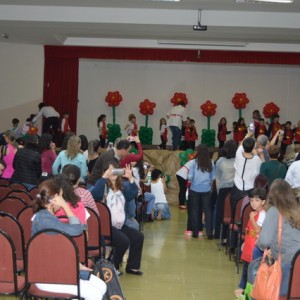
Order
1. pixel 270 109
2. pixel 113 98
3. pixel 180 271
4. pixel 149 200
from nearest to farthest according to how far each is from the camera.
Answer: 1. pixel 180 271
2. pixel 149 200
3. pixel 270 109
4. pixel 113 98

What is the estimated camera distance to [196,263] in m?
7.60

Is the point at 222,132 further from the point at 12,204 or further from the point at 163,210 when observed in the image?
Answer: the point at 12,204

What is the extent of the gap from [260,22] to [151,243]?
5.99m

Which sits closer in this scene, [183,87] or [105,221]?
[105,221]

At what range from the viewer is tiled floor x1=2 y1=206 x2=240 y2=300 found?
6199 mm

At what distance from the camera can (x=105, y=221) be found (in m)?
6.14

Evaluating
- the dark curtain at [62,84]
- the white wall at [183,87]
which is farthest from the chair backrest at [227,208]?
the white wall at [183,87]

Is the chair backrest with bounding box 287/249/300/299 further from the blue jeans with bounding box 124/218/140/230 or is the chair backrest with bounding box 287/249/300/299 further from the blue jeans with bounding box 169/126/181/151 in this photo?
the blue jeans with bounding box 169/126/181/151

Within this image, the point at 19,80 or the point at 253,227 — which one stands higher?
the point at 19,80

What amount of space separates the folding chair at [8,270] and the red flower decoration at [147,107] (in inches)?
573

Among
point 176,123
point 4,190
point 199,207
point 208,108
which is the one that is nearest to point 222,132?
point 208,108

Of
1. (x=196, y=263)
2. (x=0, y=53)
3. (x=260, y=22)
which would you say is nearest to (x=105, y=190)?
(x=196, y=263)

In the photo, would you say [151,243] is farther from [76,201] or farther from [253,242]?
[76,201]

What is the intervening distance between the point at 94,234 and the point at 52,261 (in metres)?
1.32
